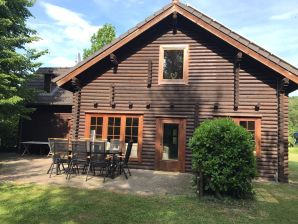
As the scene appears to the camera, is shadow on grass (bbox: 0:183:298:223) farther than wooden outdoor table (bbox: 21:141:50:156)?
No

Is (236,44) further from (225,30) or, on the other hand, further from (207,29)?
(207,29)

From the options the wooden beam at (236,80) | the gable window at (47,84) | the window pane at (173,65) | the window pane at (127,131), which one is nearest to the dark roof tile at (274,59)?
the wooden beam at (236,80)

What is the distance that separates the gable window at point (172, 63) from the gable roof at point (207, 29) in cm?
115

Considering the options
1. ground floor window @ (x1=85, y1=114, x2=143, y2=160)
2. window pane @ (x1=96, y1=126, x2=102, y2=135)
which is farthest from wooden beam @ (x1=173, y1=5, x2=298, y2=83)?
window pane @ (x1=96, y1=126, x2=102, y2=135)

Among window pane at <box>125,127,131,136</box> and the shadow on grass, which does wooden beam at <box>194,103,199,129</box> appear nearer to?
window pane at <box>125,127,131,136</box>

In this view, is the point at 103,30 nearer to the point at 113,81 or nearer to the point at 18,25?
the point at 18,25

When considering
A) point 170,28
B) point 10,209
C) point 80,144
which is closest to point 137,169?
point 80,144

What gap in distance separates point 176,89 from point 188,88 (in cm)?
45

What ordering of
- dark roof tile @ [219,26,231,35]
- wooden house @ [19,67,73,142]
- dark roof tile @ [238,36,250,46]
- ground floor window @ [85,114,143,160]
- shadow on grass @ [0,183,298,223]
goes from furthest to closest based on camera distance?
wooden house @ [19,67,73,142] → ground floor window @ [85,114,143,160] → dark roof tile @ [219,26,231,35] → dark roof tile @ [238,36,250,46] → shadow on grass @ [0,183,298,223]

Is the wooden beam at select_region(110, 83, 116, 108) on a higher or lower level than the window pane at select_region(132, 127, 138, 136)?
higher

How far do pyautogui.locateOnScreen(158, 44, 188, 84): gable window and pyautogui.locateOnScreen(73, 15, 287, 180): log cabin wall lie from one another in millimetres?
174

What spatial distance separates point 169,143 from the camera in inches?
482

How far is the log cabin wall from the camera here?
1145 centimetres

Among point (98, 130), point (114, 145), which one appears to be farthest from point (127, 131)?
point (114, 145)
